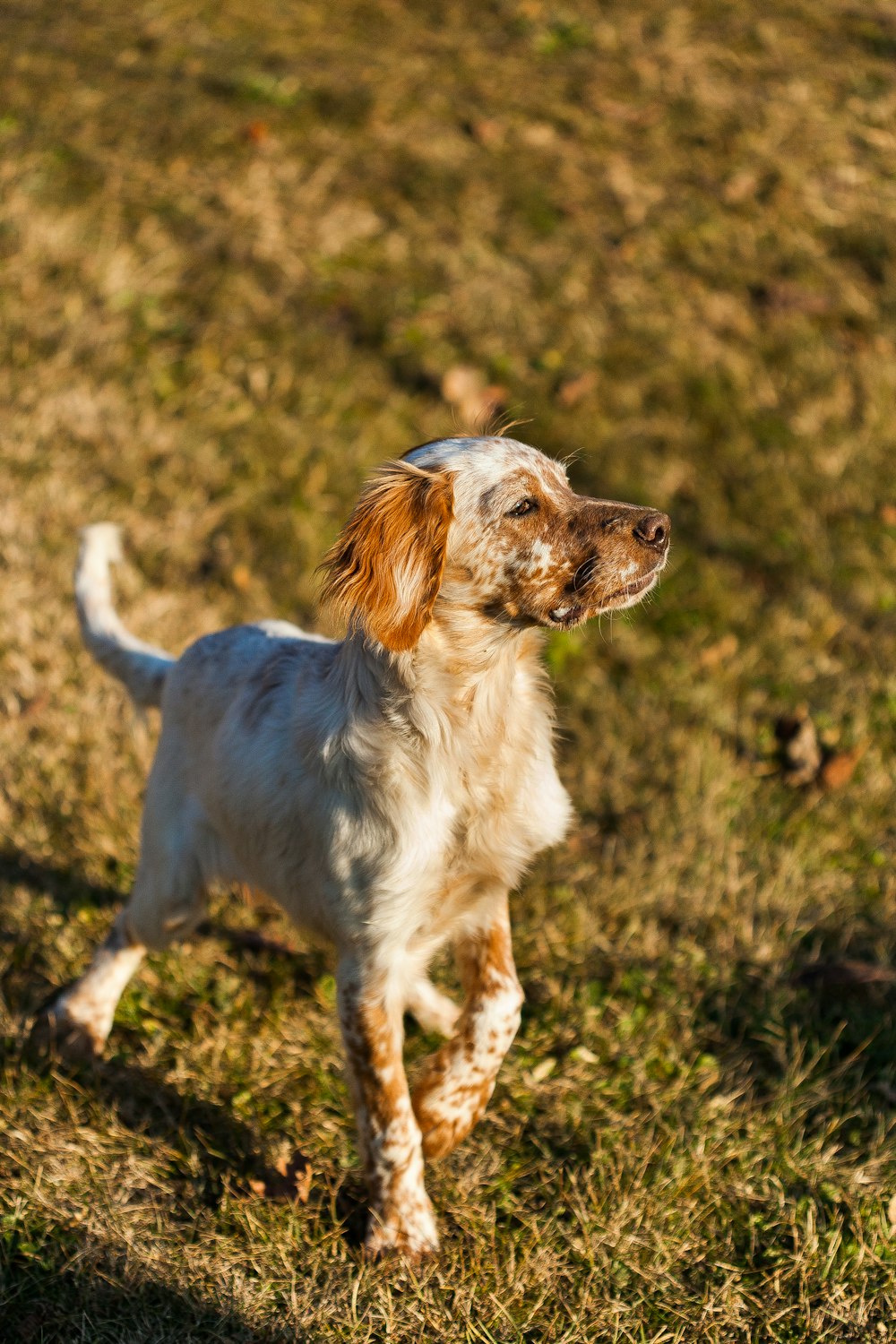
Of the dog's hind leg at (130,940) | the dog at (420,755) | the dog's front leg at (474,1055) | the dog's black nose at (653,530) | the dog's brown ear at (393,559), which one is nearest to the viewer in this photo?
the dog's brown ear at (393,559)

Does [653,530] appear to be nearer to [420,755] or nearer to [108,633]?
[420,755]

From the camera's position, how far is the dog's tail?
132 inches

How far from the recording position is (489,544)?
249cm

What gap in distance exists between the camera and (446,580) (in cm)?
248

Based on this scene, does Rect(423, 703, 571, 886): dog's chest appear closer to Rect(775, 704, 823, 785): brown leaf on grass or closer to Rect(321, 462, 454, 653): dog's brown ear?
Rect(321, 462, 454, 653): dog's brown ear

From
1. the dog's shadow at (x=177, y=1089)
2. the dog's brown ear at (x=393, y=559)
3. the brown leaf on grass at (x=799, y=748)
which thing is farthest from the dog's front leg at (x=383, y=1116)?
the brown leaf on grass at (x=799, y=748)

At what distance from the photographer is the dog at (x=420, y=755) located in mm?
2449

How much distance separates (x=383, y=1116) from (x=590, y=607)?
3.68 ft

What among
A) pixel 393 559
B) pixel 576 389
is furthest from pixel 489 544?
pixel 576 389

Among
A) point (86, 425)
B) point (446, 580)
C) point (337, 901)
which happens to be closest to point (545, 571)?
point (446, 580)

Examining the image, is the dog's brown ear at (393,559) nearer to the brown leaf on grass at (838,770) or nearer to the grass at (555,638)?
the grass at (555,638)

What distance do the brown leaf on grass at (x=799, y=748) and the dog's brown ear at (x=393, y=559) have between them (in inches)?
82.8

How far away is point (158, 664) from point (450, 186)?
14.3ft

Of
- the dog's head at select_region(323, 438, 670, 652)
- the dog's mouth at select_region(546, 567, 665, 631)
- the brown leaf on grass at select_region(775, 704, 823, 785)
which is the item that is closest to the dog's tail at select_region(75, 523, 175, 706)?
the dog's head at select_region(323, 438, 670, 652)
